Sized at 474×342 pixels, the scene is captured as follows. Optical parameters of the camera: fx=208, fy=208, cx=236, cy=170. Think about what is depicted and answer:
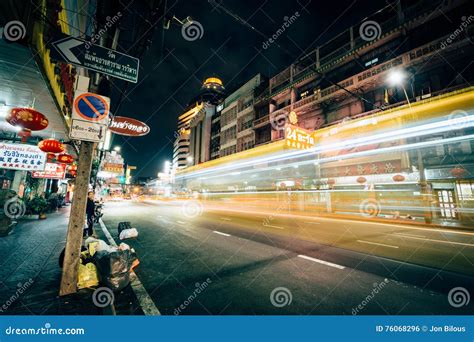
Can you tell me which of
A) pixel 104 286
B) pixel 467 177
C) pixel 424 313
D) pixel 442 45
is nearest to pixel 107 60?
pixel 104 286

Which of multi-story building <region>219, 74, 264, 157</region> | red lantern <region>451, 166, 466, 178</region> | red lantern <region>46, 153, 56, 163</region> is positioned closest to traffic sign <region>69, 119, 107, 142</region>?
red lantern <region>46, 153, 56, 163</region>

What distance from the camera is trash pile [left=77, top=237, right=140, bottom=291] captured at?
359 cm

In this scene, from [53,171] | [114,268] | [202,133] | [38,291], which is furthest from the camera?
[202,133]

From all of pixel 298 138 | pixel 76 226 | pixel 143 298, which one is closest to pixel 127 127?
pixel 76 226

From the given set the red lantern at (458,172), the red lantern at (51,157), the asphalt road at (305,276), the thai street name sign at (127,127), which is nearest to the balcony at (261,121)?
the red lantern at (458,172)

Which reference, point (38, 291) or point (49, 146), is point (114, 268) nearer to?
point (38, 291)

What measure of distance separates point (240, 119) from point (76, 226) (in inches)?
1483

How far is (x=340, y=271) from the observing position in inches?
176

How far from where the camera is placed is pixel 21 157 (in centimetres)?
929

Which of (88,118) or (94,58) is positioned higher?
(94,58)

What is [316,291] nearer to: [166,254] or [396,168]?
[166,254]

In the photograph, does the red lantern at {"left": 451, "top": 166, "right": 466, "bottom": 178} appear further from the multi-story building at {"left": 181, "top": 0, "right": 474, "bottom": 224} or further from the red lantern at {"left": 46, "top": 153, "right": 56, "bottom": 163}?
the red lantern at {"left": 46, "top": 153, "right": 56, "bottom": 163}

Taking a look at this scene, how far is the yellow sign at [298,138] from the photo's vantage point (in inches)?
673

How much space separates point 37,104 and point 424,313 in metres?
12.0
